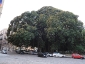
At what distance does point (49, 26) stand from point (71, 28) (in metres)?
5.37

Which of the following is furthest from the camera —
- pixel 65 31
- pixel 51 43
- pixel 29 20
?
pixel 29 20

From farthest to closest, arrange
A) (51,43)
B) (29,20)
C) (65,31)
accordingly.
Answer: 1. (29,20)
2. (51,43)
3. (65,31)

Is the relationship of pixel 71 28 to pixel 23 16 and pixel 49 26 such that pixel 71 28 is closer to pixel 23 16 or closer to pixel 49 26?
pixel 49 26

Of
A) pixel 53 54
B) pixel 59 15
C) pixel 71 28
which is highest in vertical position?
pixel 59 15

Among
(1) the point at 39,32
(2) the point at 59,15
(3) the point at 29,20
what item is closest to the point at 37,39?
(1) the point at 39,32

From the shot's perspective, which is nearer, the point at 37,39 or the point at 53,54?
the point at 53,54

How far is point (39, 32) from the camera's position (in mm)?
49219

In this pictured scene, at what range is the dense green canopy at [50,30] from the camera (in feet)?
143

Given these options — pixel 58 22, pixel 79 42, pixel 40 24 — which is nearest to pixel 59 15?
pixel 58 22

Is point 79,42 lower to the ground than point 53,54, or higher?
higher

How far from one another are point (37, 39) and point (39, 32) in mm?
1966

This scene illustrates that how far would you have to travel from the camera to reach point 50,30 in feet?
140

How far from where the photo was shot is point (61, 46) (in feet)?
154

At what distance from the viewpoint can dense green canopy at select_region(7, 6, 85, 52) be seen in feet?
143
